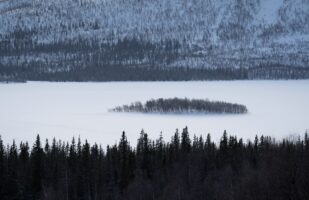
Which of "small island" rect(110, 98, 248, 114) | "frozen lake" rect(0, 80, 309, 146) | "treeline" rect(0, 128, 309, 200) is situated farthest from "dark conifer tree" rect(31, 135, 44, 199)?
"small island" rect(110, 98, 248, 114)

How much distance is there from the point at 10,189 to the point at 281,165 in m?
19.9

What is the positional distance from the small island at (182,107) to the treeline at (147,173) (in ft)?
284

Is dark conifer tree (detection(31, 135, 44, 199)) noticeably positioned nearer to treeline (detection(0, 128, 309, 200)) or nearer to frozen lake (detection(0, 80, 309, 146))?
treeline (detection(0, 128, 309, 200))

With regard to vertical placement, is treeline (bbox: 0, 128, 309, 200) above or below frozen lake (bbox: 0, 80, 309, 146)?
above

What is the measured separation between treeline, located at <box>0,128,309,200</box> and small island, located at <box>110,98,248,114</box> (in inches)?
3405

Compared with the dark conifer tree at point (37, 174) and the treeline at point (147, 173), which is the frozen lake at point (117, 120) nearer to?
the treeline at point (147, 173)

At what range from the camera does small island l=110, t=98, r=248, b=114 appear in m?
150

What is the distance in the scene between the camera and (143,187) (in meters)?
46.1

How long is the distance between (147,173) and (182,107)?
104 meters

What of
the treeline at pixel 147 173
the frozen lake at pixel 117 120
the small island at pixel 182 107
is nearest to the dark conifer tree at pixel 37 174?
the treeline at pixel 147 173

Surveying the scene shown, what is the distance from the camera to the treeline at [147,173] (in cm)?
4153

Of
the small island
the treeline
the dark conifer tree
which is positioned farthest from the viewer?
the small island

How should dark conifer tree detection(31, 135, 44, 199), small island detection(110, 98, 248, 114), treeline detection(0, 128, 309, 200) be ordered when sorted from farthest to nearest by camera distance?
small island detection(110, 98, 248, 114) → dark conifer tree detection(31, 135, 44, 199) → treeline detection(0, 128, 309, 200)

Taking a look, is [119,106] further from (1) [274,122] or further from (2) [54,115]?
(1) [274,122]
